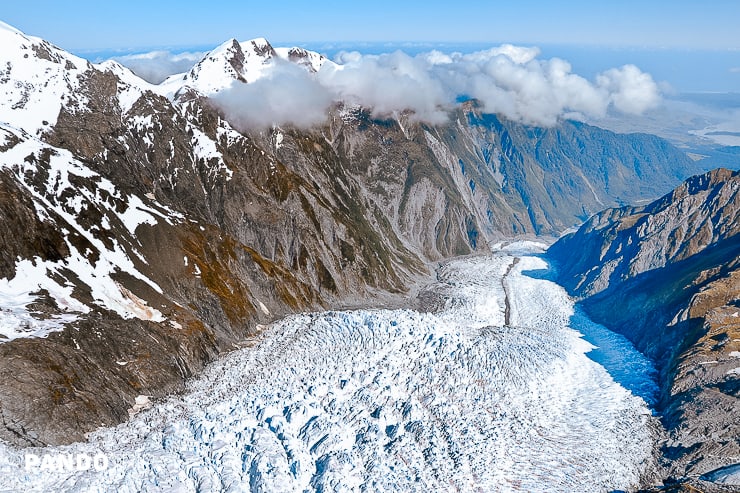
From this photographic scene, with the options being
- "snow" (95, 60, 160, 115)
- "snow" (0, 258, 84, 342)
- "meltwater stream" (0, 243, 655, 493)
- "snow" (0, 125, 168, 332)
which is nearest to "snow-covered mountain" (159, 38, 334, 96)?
"snow" (95, 60, 160, 115)

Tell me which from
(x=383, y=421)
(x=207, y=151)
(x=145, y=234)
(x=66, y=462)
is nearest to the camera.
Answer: (x=66, y=462)

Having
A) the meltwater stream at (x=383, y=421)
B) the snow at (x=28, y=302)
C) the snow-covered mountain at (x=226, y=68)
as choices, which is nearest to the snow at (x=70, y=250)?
the snow at (x=28, y=302)

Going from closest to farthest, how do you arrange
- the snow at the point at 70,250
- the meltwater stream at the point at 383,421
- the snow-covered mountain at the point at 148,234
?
the meltwater stream at the point at 383,421 → the snow-covered mountain at the point at 148,234 → the snow at the point at 70,250

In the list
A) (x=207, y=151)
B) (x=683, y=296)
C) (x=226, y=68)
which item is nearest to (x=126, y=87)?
(x=207, y=151)

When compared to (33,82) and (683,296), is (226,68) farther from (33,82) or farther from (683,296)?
(683,296)

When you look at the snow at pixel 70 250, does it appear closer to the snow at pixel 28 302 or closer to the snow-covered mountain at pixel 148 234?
the snow at pixel 28 302

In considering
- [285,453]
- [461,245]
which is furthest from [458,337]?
[461,245]
